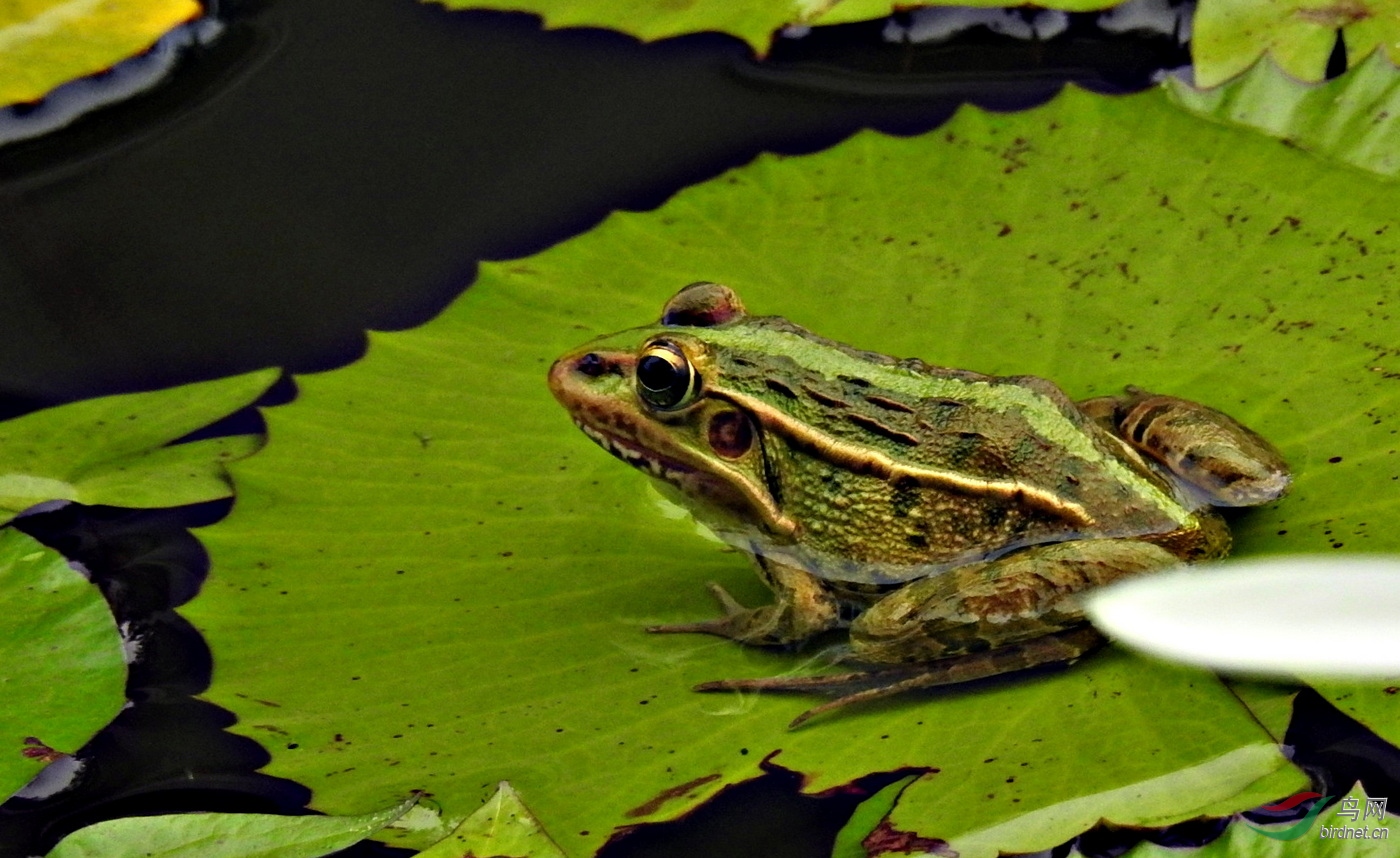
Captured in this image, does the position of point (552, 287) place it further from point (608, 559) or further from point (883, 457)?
point (883, 457)

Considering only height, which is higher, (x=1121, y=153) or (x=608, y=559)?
(x=1121, y=153)

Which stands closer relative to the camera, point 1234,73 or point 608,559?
point 608,559

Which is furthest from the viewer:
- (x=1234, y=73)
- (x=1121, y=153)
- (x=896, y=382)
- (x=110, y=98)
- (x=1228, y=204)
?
(x=110, y=98)

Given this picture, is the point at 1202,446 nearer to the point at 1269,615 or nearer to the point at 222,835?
the point at 1269,615

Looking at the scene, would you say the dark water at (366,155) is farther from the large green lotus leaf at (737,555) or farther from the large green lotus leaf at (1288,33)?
the large green lotus leaf at (737,555)

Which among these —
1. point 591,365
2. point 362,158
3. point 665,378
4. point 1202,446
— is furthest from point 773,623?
point 362,158

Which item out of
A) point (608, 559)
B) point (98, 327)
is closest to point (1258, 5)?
point (608, 559)

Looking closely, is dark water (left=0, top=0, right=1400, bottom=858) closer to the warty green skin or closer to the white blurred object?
the warty green skin
